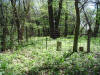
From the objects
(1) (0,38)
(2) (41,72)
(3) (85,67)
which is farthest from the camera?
(1) (0,38)

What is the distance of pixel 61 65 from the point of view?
4270 mm

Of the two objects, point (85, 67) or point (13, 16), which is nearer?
point (85, 67)

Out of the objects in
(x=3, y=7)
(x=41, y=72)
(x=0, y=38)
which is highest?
(x=3, y=7)

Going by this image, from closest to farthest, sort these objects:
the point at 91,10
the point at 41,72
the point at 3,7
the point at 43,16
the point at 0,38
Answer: the point at 41,72
the point at 0,38
the point at 3,7
the point at 91,10
the point at 43,16

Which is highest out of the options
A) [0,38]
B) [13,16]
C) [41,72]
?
[13,16]

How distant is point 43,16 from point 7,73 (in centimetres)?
1577

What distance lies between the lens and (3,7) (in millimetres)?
8500

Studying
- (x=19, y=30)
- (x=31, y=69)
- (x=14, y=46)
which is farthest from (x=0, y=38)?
(x=31, y=69)

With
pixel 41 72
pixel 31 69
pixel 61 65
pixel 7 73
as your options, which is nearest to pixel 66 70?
pixel 61 65

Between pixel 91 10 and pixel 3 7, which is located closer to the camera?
pixel 3 7

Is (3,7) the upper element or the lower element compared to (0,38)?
upper

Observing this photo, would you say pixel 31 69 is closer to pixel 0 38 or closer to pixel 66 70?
pixel 66 70

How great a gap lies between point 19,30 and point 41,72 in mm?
6025

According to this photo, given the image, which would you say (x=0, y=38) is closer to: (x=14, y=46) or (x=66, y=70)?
(x=14, y=46)
